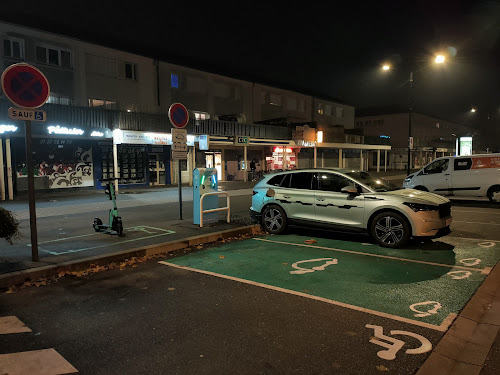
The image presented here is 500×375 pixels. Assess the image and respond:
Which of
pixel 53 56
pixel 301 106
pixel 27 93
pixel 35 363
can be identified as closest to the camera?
pixel 35 363

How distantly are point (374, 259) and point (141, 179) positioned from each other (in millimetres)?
18812

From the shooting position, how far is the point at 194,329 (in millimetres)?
3943

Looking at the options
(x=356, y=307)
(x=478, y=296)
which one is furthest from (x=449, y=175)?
(x=356, y=307)

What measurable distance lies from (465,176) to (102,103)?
20.1 m

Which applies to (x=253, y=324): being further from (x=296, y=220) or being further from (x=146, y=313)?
(x=296, y=220)

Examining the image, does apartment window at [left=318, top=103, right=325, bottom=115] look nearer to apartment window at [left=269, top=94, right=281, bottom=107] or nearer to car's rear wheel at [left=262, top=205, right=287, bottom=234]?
apartment window at [left=269, top=94, right=281, bottom=107]

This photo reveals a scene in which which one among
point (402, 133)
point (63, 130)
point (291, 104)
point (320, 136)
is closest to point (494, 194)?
point (63, 130)

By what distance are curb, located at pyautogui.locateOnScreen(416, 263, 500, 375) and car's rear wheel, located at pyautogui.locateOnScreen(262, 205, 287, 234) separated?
459 cm

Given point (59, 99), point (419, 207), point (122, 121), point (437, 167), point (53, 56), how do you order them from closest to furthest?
point (419, 207)
point (437, 167)
point (122, 121)
point (59, 99)
point (53, 56)

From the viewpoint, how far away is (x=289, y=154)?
33.7 metres

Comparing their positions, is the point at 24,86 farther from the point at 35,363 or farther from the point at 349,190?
the point at 349,190

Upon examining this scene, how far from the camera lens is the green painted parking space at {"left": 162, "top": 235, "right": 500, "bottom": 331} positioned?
15.0ft

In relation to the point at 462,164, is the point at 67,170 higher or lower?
lower

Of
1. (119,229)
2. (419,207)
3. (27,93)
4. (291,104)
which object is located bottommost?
(119,229)
